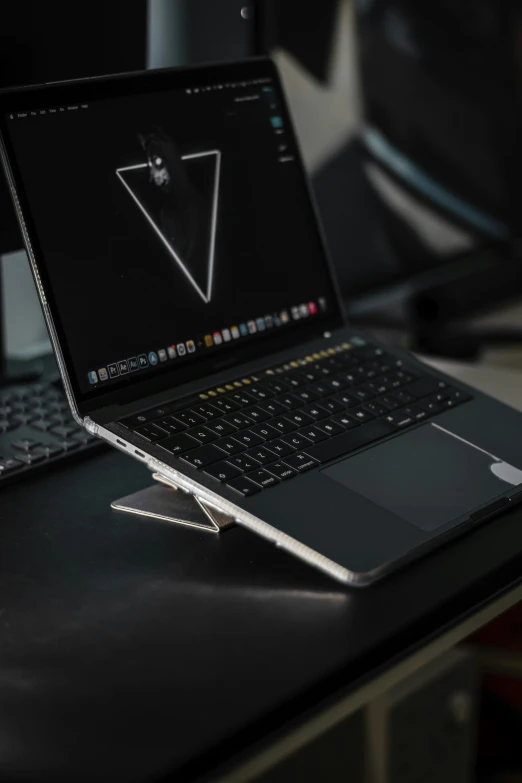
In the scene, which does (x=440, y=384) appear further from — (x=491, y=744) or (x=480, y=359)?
(x=491, y=744)

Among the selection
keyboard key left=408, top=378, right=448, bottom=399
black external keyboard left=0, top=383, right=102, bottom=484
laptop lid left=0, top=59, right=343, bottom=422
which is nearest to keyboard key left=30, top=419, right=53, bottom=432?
black external keyboard left=0, top=383, right=102, bottom=484

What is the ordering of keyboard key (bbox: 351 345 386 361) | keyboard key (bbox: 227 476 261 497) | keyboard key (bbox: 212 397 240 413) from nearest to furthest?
keyboard key (bbox: 227 476 261 497)
keyboard key (bbox: 212 397 240 413)
keyboard key (bbox: 351 345 386 361)

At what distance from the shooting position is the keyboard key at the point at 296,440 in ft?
2.51

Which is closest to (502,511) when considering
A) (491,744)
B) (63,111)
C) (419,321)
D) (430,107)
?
(63,111)

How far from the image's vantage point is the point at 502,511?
0.75 metres

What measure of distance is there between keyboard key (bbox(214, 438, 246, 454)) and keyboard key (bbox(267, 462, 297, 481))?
1.1 inches

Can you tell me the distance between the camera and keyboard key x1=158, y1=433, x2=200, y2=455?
730mm

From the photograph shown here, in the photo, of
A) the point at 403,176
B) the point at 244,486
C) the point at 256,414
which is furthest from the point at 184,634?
the point at 403,176

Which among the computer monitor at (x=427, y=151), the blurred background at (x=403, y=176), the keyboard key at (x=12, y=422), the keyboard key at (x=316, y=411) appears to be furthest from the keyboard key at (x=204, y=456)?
the computer monitor at (x=427, y=151)

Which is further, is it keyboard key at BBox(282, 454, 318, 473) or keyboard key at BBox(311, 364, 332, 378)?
keyboard key at BBox(311, 364, 332, 378)

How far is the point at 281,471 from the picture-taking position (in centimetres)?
73

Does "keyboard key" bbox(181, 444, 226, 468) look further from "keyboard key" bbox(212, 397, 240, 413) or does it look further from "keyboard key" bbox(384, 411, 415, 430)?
"keyboard key" bbox(384, 411, 415, 430)

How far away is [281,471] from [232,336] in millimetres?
186

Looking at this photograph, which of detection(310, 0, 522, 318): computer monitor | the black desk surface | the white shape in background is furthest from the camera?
detection(310, 0, 522, 318): computer monitor
